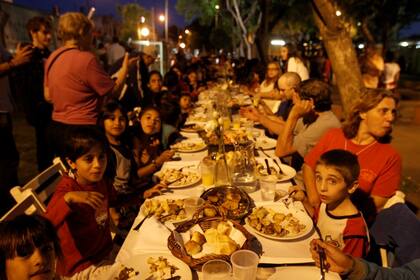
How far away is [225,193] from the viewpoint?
2.21 meters

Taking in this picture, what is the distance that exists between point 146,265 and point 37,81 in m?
3.29

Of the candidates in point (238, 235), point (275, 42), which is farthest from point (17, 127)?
point (275, 42)

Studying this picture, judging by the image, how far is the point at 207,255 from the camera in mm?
1589

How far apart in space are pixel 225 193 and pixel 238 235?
466 mm

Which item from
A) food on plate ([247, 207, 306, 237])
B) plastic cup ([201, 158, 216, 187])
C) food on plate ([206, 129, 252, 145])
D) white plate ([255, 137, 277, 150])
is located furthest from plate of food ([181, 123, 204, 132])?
food on plate ([247, 207, 306, 237])

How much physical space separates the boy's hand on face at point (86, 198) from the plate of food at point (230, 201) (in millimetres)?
621

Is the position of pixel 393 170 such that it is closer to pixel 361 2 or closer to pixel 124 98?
pixel 124 98

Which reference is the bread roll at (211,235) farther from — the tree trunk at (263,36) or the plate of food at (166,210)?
the tree trunk at (263,36)

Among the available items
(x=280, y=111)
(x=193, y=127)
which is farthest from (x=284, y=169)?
(x=280, y=111)

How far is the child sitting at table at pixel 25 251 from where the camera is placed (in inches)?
56.2

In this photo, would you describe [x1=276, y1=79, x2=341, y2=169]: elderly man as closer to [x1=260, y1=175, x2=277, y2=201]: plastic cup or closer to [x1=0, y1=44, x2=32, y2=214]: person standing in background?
[x1=260, y1=175, x2=277, y2=201]: plastic cup

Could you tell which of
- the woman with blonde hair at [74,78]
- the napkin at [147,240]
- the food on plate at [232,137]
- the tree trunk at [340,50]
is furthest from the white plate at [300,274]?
the tree trunk at [340,50]

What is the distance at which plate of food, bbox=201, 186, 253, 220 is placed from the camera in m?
2.03

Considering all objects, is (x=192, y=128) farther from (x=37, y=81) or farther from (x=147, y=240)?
(x=147, y=240)
